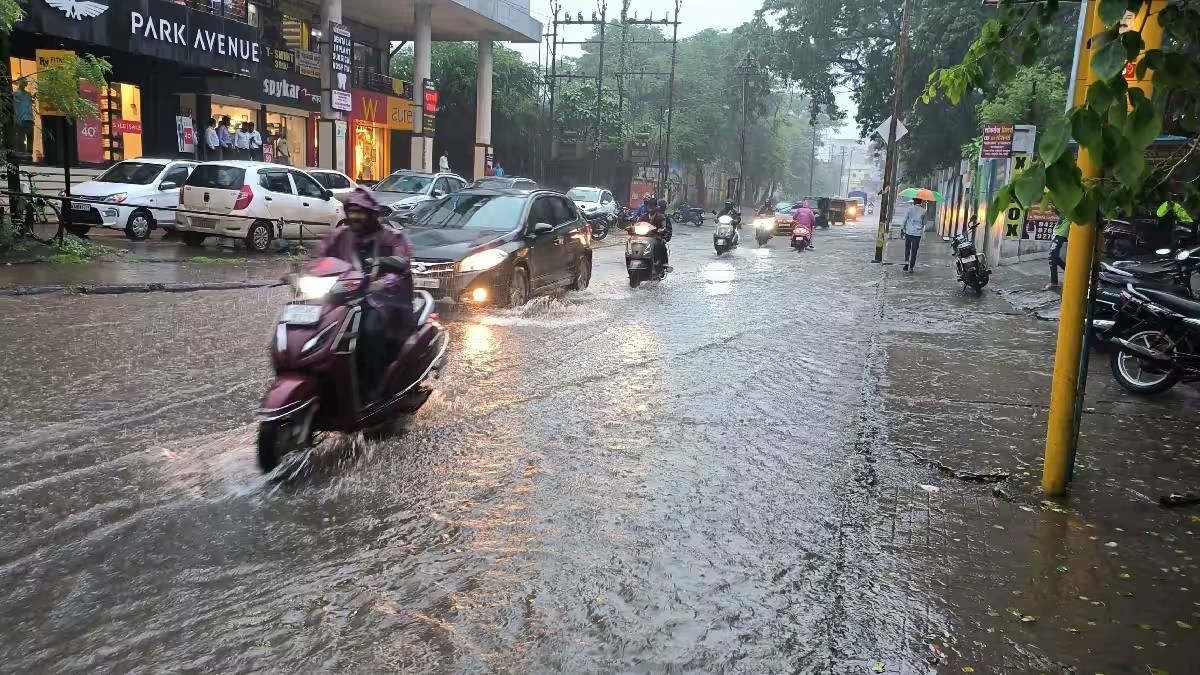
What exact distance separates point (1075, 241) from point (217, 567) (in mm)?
4475

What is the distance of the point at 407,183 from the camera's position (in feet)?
74.5

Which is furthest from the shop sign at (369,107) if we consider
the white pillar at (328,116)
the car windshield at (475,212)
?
the car windshield at (475,212)

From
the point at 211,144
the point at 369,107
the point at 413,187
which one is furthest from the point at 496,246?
the point at 369,107

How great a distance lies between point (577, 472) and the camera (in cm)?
546

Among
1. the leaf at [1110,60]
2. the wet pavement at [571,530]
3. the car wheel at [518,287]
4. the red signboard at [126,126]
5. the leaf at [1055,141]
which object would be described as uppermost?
the red signboard at [126,126]

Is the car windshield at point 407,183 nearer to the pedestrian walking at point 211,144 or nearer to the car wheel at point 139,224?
the pedestrian walking at point 211,144

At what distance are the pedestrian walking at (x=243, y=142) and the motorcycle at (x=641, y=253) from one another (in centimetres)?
1287

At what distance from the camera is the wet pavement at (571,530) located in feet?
11.3

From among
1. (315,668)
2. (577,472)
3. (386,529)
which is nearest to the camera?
(315,668)

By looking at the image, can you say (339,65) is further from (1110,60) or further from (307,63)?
(1110,60)

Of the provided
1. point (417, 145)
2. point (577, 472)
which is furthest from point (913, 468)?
point (417, 145)

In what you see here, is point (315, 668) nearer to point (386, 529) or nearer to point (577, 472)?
point (386, 529)

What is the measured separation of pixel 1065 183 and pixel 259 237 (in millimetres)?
16760

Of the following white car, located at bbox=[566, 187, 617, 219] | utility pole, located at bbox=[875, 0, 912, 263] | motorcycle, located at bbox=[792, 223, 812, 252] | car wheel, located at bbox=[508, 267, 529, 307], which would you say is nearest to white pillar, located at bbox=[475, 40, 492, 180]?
white car, located at bbox=[566, 187, 617, 219]
